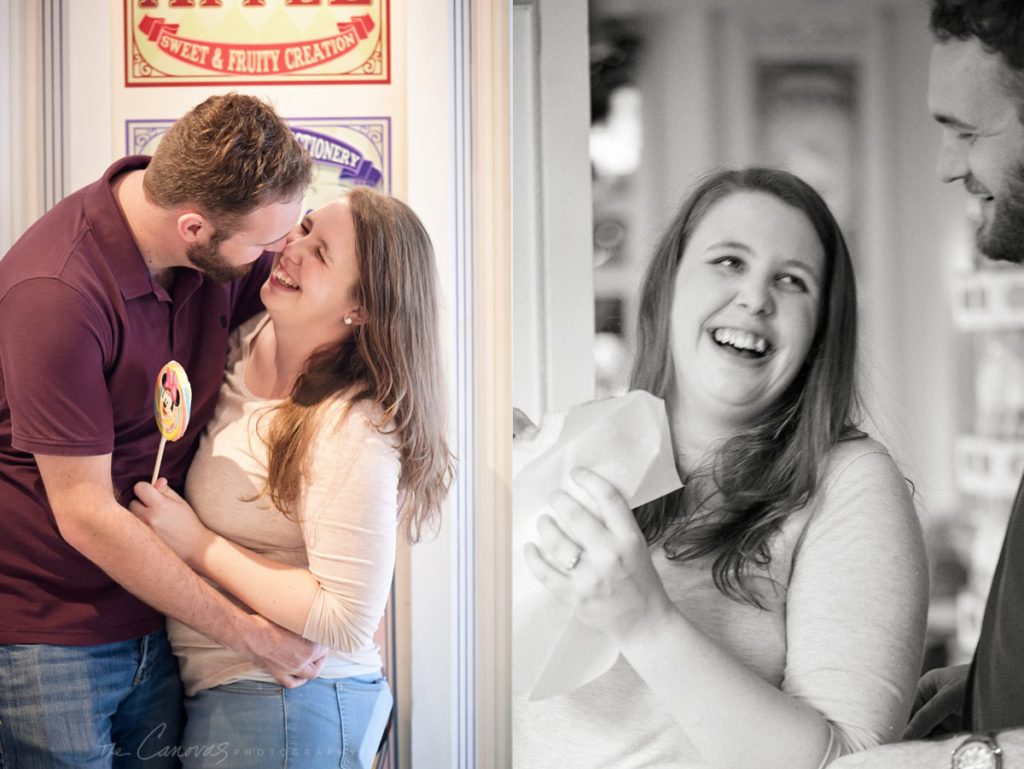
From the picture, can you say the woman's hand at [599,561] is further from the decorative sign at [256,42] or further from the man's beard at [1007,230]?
the decorative sign at [256,42]

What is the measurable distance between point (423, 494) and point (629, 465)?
41 centimetres

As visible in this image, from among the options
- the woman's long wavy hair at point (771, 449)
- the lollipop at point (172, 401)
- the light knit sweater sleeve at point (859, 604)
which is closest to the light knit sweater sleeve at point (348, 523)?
the lollipop at point (172, 401)

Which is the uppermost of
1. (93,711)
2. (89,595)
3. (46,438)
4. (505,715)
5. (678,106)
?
(678,106)

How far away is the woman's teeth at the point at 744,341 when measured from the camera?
6.07 feet

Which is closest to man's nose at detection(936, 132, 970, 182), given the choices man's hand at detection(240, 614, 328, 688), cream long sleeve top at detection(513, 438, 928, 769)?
cream long sleeve top at detection(513, 438, 928, 769)

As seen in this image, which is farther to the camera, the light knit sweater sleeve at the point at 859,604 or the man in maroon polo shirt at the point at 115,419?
the light knit sweater sleeve at the point at 859,604

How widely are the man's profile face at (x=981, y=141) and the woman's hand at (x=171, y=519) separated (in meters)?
1.56

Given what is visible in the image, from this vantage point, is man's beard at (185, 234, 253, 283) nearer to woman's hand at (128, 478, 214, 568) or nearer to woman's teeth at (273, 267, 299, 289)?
woman's teeth at (273, 267, 299, 289)

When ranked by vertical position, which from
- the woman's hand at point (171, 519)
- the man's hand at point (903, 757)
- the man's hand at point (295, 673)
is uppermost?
the woman's hand at point (171, 519)

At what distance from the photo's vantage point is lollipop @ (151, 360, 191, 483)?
1629mm

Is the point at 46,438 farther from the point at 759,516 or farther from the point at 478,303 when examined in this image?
the point at 759,516

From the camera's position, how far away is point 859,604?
71.2 inches

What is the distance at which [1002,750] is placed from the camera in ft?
5.82

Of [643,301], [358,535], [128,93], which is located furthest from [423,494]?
[128,93]
